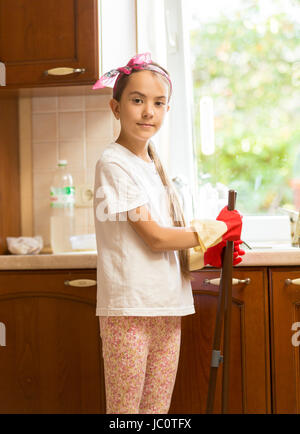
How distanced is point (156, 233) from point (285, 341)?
61 centimetres

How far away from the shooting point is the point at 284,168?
2.43m

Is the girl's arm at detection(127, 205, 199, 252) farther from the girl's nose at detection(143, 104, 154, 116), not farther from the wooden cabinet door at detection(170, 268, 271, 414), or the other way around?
the wooden cabinet door at detection(170, 268, 271, 414)

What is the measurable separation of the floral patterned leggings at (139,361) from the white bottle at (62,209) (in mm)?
745

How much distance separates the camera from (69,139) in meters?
2.25

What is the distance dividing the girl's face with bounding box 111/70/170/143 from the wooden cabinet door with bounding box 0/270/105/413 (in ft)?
1.75

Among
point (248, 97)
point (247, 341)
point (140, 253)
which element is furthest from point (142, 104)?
point (248, 97)

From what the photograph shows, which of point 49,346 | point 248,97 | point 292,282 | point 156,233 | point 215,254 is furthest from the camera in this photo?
point 248,97

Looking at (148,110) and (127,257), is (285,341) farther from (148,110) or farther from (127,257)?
(148,110)

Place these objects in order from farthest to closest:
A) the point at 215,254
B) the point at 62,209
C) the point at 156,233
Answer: the point at 62,209 → the point at 215,254 → the point at 156,233

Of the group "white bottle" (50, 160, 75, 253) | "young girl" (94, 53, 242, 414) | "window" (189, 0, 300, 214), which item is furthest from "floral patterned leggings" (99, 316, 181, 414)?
"window" (189, 0, 300, 214)

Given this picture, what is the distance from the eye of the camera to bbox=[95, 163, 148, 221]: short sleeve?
136 centimetres

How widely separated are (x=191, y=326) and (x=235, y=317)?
0.45 ft

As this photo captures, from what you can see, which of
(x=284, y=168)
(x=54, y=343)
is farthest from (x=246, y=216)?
(x=54, y=343)

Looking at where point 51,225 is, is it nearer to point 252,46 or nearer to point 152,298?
point 152,298
